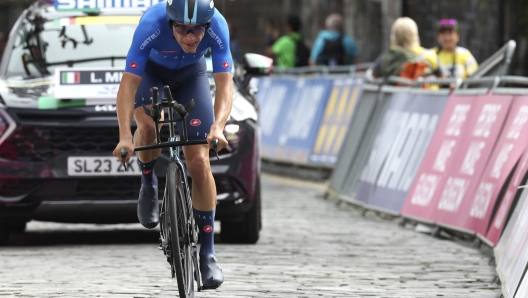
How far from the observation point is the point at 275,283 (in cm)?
902

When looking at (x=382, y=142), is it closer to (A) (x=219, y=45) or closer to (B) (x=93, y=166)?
(B) (x=93, y=166)

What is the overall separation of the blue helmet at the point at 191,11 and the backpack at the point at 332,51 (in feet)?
52.9

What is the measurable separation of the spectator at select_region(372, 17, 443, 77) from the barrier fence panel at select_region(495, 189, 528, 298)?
5.98m

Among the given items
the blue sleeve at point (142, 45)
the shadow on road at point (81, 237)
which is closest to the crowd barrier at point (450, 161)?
the blue sleeve at point (142, 45)

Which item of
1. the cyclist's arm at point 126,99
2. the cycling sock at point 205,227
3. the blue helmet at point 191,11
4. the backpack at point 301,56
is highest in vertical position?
the blue helmet at point 191,11

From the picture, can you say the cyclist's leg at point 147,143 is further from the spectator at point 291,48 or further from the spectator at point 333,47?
the spectator at point 291,48

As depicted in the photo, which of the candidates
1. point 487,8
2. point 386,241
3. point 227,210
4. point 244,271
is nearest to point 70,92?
point 227,210

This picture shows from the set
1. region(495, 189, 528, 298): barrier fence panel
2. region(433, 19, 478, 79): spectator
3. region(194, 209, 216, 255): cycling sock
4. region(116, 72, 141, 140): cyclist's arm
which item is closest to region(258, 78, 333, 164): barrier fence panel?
region(433, 19, 478, 79): spectator

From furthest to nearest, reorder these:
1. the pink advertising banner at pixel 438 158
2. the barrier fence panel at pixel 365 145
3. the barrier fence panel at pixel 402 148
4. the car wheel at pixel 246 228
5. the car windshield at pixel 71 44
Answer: the barrier fence panel at pixel 365 145, the barrier fence panel at pixel 402 148, the pink advertising banner at pixel 438 158, the car windshield at pixel 71 44, the car wheel at pixel 246 228

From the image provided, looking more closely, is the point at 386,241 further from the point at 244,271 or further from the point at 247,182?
the point at 244,271

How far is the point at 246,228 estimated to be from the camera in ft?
37.1

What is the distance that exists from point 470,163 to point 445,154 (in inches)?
32.4

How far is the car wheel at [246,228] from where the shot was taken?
36.6 feet

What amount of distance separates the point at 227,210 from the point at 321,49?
12904 millimetres
